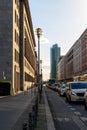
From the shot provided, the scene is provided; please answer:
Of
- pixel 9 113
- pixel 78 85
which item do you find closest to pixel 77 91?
pixel 78 85

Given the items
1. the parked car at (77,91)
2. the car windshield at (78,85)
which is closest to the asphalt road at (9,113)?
the parked car at (77,91)

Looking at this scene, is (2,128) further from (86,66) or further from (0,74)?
(86,66)

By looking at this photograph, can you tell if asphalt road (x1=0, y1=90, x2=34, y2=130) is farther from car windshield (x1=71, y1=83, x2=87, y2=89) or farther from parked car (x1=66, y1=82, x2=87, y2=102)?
car windshield (x1=71, y1=83, x2=87, y2=89)

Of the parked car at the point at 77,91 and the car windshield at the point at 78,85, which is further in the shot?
the car windshield at the point at 78,85

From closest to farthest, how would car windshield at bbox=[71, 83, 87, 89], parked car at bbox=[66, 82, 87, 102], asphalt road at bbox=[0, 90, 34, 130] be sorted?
1. asphalt road at bbox=[0, 90, 34, 130]
2. parked car at bbox=[66, 82, 87, 102]
3. car windshield at bbox=[71, 83, 87, 89]

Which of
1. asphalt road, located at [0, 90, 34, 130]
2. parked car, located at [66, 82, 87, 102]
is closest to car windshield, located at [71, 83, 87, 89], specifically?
parked car, located at [66, 82, 87, 102]

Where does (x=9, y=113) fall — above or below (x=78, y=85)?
below

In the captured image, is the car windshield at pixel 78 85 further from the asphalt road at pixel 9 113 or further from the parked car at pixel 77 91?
the asphalt road at pixel 9 113

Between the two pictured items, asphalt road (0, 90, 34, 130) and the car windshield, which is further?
the car windshield

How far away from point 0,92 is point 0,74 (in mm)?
10364

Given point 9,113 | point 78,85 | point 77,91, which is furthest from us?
point 78,85

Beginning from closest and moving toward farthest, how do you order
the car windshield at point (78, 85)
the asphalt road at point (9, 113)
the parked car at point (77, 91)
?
the asphalt road at point (9, 113) < the parked car at point (77, 91) < the car windshield at point (78, 85)

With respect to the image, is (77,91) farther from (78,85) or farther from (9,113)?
(9,113)

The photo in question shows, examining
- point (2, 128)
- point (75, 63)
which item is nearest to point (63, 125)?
point (2, 128)
